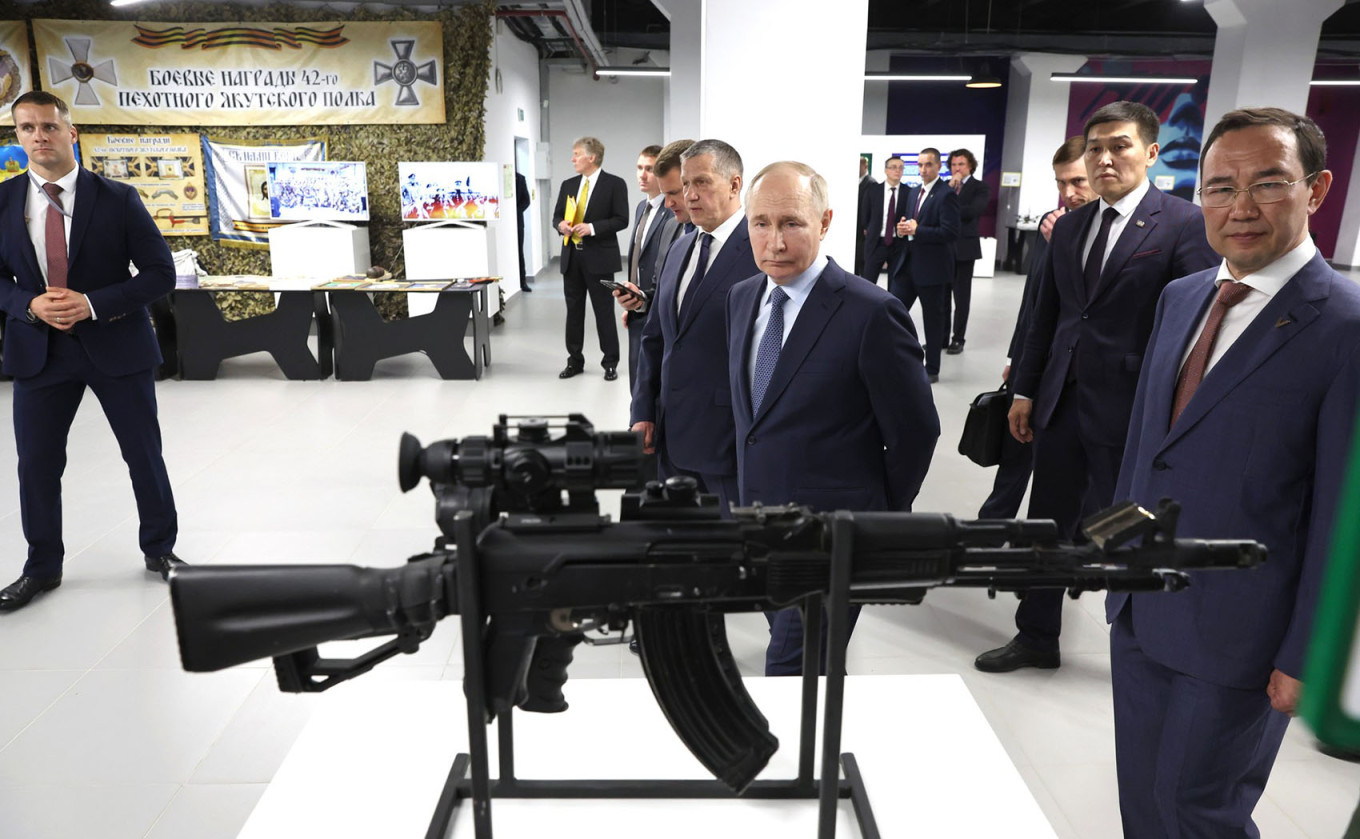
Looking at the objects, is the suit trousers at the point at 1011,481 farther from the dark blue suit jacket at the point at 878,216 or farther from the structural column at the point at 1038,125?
the structural column at the point at 1038,125

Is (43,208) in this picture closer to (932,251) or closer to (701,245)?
(701,245)

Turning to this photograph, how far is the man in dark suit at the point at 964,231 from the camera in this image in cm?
820

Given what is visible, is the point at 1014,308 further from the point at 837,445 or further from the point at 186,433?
the point at 837,445

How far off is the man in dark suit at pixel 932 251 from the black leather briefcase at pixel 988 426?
3.76 m

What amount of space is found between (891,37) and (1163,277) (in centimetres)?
1270

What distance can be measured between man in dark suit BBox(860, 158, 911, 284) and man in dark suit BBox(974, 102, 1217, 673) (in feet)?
16.0

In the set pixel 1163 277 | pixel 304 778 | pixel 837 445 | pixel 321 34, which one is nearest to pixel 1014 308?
pixel 321 34

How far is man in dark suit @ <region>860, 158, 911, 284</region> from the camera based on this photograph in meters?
7.81

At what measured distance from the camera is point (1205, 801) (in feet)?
5.40

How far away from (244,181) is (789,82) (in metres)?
8.04

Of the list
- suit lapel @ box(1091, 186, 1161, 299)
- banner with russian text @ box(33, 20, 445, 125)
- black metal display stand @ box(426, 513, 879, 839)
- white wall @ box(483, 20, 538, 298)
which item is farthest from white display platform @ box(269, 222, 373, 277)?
black metal display stand @ box(426, 513, 879, 839)

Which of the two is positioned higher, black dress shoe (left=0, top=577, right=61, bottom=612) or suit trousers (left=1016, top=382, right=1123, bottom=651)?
suit trousers (left=1016, top=382, right=1123, bottom=651)

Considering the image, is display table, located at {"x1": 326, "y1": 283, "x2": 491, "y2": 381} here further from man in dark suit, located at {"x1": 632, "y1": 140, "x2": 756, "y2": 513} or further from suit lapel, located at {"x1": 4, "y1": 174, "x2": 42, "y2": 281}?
man in dark suit, located at {"x1": 632, "y1": 140, "x2": 756, "y2": 513}

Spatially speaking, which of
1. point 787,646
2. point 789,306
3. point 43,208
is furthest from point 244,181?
point 787,646
